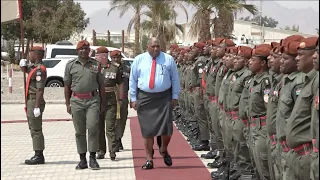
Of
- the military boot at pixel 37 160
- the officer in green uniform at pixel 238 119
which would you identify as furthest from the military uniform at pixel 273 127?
the military boot at pixel 37 160

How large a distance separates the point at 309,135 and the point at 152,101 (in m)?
4.52

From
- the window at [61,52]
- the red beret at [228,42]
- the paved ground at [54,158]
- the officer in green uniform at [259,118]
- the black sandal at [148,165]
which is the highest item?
the red beret at [228,42]

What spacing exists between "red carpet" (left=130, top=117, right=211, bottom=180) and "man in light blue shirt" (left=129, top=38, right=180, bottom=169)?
0.30m

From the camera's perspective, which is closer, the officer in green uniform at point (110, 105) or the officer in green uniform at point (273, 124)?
the officer in green uniform at point (273, 124)

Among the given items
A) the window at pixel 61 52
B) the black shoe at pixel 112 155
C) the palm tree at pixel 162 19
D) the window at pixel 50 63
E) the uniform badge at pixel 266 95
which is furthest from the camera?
the palm tree at pixel 162 19

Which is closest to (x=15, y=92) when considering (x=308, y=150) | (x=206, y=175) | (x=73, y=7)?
(x=206, y=175)

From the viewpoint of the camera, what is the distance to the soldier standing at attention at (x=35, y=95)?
30.3ft

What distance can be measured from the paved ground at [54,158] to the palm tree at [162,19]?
1741 cm

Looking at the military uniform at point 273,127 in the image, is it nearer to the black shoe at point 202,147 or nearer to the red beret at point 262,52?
the red beret at point 262,52

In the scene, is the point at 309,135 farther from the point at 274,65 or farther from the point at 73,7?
the point at 73,7

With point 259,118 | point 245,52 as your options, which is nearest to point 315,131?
point 259,118

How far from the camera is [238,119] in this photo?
691 centimetres

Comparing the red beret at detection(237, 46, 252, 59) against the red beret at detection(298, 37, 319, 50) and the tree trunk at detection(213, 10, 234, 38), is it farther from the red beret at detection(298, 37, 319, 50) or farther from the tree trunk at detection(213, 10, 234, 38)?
the tree trunk at detection(213, 10, 234, 38)

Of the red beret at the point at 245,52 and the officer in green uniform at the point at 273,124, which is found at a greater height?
the red beret at the point at 245,52
